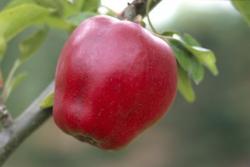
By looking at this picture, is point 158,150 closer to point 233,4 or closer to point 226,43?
point 226,43

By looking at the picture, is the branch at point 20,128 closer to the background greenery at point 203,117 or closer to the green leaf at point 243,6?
the green leaf at point 243,6

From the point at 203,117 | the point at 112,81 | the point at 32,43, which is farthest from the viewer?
the point at 203,117

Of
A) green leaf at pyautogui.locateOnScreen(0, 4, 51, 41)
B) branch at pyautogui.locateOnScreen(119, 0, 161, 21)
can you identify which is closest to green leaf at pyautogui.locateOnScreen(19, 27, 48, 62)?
green leaf at pyautogui.locateOnScreen(0, 4, 51, 41)

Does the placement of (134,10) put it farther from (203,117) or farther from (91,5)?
(203,117)

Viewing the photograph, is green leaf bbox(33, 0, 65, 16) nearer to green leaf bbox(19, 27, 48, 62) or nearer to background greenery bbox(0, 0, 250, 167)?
green leaf bbox(19, 27, 48, 62)

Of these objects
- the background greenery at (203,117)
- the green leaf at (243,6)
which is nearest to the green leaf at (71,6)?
the green leaf at (243,6)

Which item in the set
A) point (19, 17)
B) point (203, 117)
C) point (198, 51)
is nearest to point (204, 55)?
point (198, 51)
